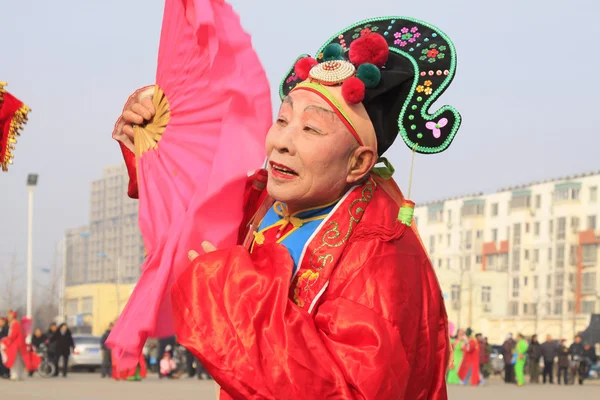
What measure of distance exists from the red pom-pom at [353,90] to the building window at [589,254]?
71.7m

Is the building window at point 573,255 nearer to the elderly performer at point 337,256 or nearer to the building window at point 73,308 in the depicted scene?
the building window at point 73,308

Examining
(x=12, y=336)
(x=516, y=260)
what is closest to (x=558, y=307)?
(x=516, y=260)

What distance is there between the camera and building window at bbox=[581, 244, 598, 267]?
7405 cm

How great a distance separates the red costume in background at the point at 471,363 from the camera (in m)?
28.5

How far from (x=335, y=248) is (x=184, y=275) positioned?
60 cm

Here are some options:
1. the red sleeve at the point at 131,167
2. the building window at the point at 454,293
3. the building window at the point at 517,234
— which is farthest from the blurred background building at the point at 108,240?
the red sleeve at the point at 131,167

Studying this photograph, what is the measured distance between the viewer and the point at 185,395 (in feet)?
63.5

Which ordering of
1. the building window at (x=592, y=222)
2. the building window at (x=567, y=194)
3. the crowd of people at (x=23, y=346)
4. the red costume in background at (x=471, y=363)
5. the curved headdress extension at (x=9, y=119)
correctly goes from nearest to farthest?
the curved headdress extension at (x=9, y=119)
the crowd of people at (x=23, y=346)
the red costume in background at (x=471, y=363)
the building window at (x=592, y=222)
the building window at (x=567, y=194)

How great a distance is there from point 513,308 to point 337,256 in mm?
77021

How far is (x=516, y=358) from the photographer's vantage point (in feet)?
96.7

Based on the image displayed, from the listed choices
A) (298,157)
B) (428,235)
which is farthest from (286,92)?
(428,235)

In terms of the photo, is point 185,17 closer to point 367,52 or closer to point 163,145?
point 163,145

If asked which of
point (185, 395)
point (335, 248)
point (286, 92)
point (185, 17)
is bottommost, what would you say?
point (185, 395)

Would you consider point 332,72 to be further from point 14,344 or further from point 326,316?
point 14,344
